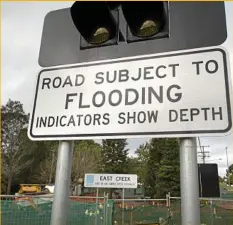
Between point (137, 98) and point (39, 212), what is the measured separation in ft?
24.7

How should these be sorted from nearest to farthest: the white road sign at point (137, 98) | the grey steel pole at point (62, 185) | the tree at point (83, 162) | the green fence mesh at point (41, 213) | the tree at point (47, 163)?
Result: the white road sign at point (137, 98), the grey steel pole at point (62, 185), the green fence mesh at point (41, 213), the tree at point (83, 162), the tree at point (47, 163)

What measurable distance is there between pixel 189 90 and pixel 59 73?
0.81 metres

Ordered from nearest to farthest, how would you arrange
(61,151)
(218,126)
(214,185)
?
(218,126) < (61,151) < (214,185)

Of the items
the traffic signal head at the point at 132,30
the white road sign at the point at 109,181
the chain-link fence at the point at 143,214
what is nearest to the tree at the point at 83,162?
the chain-link fence at the point at 143,214

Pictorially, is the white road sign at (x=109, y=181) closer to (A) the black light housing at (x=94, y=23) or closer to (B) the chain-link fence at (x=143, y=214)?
(B) the chain-link fence at (x=143, y=214)

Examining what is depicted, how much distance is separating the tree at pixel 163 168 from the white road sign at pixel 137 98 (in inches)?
1387

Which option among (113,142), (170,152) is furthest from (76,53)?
(113,142)

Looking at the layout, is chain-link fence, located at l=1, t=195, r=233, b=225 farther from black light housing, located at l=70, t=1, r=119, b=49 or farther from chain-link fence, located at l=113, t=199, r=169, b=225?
black light housing, located at l=70, t=1, r=119, b=49

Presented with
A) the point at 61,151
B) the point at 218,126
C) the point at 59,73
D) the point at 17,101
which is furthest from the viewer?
the point at 17,101

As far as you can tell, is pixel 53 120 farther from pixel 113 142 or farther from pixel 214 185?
pixel 113 142

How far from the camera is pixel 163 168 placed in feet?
131

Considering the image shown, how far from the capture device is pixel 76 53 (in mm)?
1896

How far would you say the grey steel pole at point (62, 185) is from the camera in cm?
154

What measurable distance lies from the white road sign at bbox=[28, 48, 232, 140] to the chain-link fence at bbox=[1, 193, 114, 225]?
15.1ft
